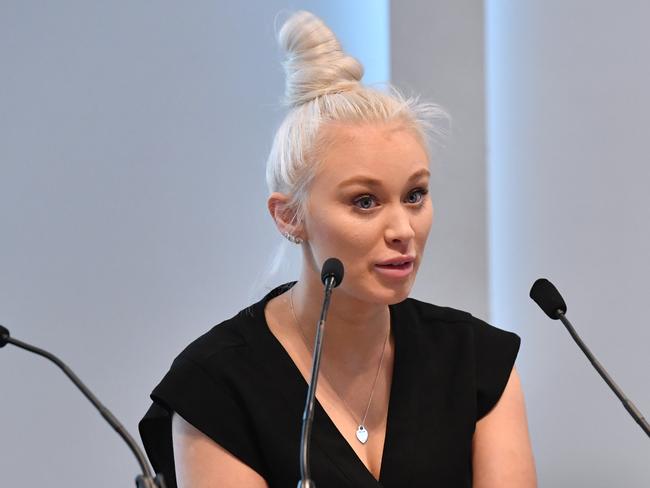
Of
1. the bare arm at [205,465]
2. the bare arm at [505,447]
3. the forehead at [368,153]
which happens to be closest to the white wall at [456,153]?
the bare arm at [505,447]

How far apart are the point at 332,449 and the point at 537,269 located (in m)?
0.76

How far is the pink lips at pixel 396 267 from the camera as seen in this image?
134cm

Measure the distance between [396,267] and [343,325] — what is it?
0.17 meters

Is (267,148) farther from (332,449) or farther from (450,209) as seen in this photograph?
(332,449)

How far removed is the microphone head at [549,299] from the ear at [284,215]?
360mm

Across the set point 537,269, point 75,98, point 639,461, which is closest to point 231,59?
point 75,98

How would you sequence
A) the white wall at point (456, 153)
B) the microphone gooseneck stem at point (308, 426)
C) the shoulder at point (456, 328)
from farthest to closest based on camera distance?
1. the white wall at point (456, 153)
2. the shoulder at point (456, 328)
3. the microphone gooseneck stem at point (308, 426)

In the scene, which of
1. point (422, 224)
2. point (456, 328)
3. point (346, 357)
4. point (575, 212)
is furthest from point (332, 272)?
point (575, 212)

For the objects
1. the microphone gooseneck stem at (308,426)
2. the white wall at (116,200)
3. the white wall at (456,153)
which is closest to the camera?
the microphone gooseneck stem at (308,426)

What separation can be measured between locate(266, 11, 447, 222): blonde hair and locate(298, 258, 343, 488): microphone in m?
0.27

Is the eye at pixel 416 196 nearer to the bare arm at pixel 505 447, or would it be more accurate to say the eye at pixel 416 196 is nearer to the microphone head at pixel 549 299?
the microphone head at pixel 549 299

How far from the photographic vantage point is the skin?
4.42ft

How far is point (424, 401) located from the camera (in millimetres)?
1479

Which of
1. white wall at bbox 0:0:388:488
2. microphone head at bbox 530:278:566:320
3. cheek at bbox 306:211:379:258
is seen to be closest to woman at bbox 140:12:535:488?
cheek at bbox 306:211:379:258
